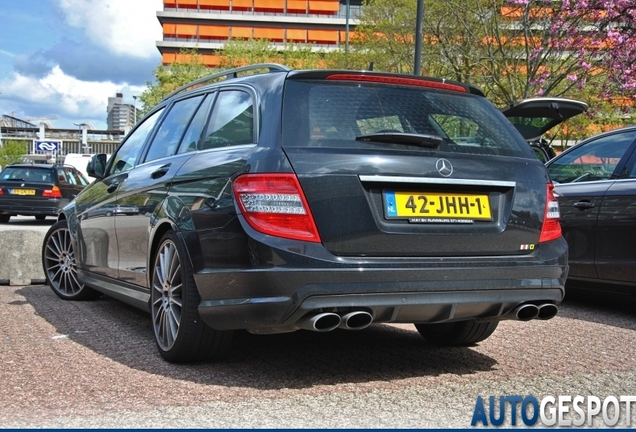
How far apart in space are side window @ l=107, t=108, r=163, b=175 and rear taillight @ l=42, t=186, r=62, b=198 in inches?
632

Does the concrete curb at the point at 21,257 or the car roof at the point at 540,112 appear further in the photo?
the concrete curb at the point at 21,257

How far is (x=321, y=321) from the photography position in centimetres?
400

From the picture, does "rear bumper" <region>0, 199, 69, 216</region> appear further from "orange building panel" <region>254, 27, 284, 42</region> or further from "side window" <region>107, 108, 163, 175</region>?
"orange building panel" <region>254, 27, 284, 42</region>

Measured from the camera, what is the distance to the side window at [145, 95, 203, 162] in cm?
551

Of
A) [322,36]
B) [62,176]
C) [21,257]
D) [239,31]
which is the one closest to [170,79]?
[239,31]

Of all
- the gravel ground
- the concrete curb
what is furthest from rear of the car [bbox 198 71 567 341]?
the concrete curb

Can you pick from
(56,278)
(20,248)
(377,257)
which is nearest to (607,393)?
(377,257)

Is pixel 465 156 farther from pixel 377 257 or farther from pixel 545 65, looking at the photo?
pixel 545 65

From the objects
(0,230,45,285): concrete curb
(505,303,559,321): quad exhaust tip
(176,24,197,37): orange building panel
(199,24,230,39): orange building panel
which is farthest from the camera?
(199,24,230,39): orange building panel

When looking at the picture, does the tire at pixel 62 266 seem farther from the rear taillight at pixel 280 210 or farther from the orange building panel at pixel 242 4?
the orange building panel at pixel 242 4

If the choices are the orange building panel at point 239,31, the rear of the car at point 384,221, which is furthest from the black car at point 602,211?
the orange building panel at point 239,31

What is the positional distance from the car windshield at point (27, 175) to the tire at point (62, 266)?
49.3 feet

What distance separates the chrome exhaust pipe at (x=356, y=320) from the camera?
3.99 metres

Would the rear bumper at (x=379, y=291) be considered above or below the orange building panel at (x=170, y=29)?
below
